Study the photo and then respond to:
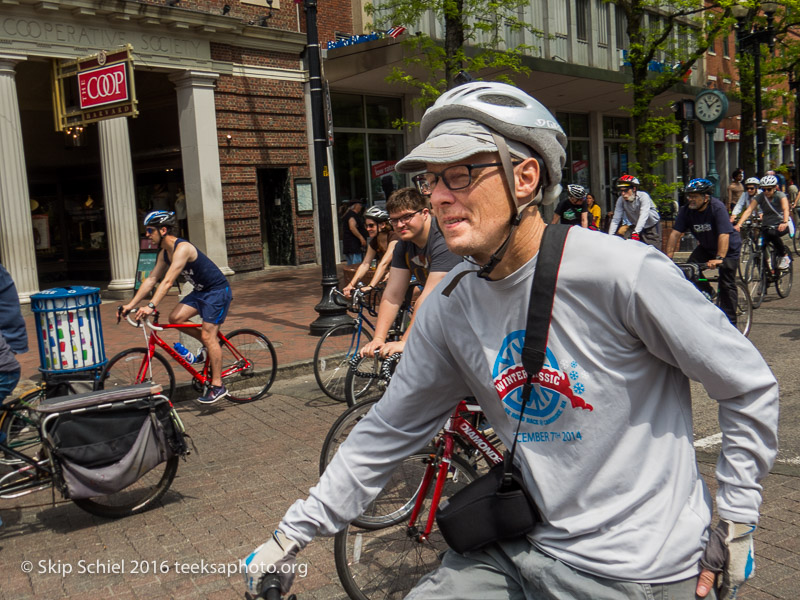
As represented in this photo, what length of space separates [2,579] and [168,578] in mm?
923

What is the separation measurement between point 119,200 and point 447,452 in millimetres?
13963

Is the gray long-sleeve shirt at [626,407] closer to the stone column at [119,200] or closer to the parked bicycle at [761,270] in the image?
the parked bicycle at [761,270]

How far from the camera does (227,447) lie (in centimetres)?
642

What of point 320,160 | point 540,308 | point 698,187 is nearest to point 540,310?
point 540,308

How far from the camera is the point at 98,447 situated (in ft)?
15.4

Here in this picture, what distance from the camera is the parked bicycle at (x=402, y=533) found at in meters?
3.44

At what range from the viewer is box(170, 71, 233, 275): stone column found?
56.3 feet

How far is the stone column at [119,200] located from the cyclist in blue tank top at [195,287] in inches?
342

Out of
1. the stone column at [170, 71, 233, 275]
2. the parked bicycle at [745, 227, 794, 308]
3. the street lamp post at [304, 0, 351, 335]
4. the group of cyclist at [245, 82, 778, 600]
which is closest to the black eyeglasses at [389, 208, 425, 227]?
the group of cyclist at [245, 82, 778, 600]

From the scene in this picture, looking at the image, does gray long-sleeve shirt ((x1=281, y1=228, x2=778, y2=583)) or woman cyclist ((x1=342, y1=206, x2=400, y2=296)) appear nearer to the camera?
gray long-sleeve shirt ((x1=281, y1=228, x2=778, y2=583))

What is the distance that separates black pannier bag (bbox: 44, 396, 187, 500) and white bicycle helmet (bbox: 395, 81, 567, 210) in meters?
3.47

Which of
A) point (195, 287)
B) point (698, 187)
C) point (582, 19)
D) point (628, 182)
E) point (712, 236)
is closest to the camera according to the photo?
point (195, 287)

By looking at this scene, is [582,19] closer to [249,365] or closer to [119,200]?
[119,200]

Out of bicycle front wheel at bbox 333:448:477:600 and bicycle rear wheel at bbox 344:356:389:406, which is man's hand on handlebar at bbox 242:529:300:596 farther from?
bicycle rear wheel at bbox 344:356:389:406
